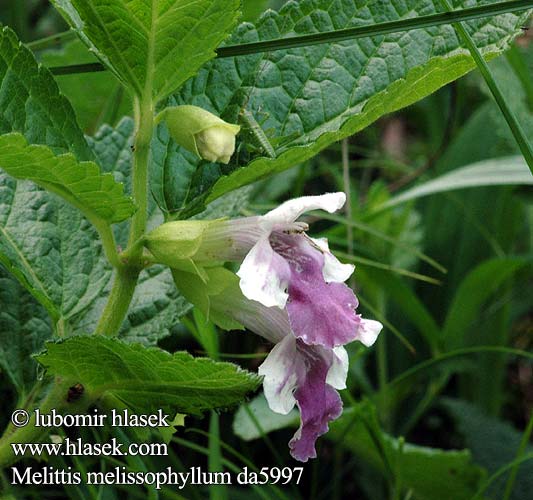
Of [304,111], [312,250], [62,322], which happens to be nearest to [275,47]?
[304,111]

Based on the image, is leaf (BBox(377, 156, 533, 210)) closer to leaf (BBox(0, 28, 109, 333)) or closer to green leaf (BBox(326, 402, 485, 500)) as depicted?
green leaf (BBox(326, 402, 485, 500))

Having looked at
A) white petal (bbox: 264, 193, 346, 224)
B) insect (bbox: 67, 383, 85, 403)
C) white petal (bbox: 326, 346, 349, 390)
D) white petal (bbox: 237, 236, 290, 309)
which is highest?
white petal (bbox: 264, 193, 346, 224)

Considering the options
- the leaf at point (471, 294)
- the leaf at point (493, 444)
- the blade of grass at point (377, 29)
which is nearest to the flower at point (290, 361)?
the blade of grass at point (377, 29)

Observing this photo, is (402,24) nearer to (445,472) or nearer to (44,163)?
(44,163)

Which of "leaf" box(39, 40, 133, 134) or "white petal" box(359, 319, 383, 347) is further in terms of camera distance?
"leaf" box(39, 40, 133, 134)

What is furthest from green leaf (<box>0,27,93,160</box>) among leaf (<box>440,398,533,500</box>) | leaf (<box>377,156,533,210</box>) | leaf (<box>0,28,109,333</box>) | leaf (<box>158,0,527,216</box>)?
leaf (<box>440,398,533,500</box>)

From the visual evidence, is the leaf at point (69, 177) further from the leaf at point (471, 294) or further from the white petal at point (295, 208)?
the leaf at point (471, 294)

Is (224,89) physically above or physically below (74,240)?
above
